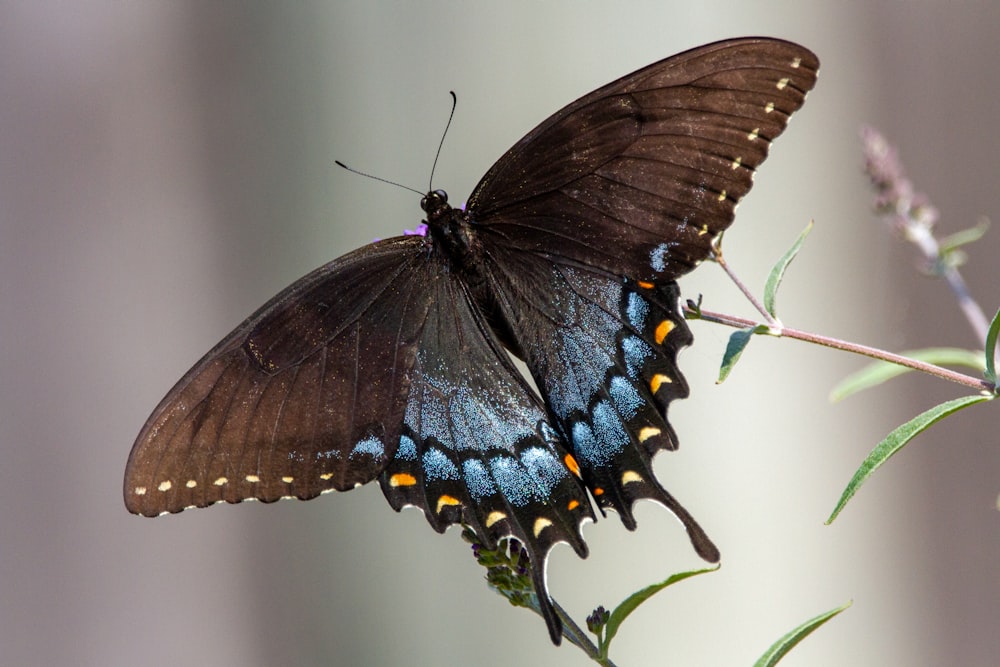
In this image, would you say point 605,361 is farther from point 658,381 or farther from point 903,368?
point 903,368

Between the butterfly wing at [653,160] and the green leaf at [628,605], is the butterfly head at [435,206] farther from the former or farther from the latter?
the green leaf at [628,605]

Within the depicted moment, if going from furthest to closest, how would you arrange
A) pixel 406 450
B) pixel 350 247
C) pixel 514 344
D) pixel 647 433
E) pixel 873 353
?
pixel 350 247
pixel 514 344
pixel 406 450
pixel 647 433
pixel 873 353

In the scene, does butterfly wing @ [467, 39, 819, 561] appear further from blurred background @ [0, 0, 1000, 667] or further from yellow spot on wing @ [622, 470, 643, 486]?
blurred background @ [0, 0, 1000, 667]

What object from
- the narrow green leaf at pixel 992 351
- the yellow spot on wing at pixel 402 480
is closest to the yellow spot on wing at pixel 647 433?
the yellow spot on wing at pixel 402 480

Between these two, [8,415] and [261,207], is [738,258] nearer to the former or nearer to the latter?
[261,207]

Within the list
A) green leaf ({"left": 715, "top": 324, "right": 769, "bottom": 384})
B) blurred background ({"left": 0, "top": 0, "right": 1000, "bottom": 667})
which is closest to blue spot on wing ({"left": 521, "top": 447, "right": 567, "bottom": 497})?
green leaf ({"left": 715, "top": 324, "right": 769, "bottom": 384})

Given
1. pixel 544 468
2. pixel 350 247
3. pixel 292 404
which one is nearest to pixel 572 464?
pixel 544 468

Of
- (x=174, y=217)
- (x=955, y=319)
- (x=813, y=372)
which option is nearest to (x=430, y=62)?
(x=174, y=217)
